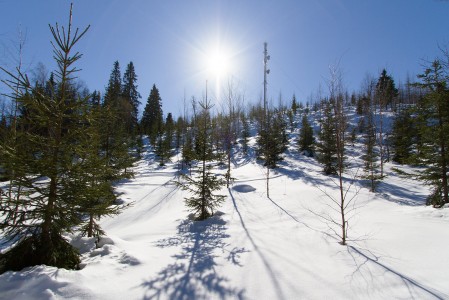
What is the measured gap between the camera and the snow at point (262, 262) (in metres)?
3.80

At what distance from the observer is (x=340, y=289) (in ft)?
13.3

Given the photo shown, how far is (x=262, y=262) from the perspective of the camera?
5324 mm

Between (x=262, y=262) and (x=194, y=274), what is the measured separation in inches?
68.8

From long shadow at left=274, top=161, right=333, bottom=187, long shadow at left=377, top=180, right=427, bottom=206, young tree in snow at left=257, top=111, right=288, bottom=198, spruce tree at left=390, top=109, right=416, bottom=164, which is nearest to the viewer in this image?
long shadow at left=377, top=180, right=427, bottom=206

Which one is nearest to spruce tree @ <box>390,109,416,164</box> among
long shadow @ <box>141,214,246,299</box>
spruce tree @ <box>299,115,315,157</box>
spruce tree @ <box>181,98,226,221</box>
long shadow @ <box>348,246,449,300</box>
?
spruce tree @ <box>299,115,315,157</box>

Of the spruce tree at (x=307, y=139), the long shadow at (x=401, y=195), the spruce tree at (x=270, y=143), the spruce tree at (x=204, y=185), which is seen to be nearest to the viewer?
the spruce tree at (x=204, y=185)

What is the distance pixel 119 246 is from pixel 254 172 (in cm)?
1952

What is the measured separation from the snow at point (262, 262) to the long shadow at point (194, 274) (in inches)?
0.8

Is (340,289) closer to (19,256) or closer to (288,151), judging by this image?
(19,256)

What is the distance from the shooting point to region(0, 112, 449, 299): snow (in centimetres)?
380

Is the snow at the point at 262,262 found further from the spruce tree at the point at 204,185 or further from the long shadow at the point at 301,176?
the long shadow at the point at 301,176

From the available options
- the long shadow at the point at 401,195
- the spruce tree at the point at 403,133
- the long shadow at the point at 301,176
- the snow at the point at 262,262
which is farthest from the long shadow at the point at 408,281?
the spruce tree at the point at 403,133

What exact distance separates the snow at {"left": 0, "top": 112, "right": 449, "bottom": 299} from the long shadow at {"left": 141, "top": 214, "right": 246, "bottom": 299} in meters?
0.02

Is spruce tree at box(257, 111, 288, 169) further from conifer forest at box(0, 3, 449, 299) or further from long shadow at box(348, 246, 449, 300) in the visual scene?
long shadow at box(348, 246, 449, 300)
